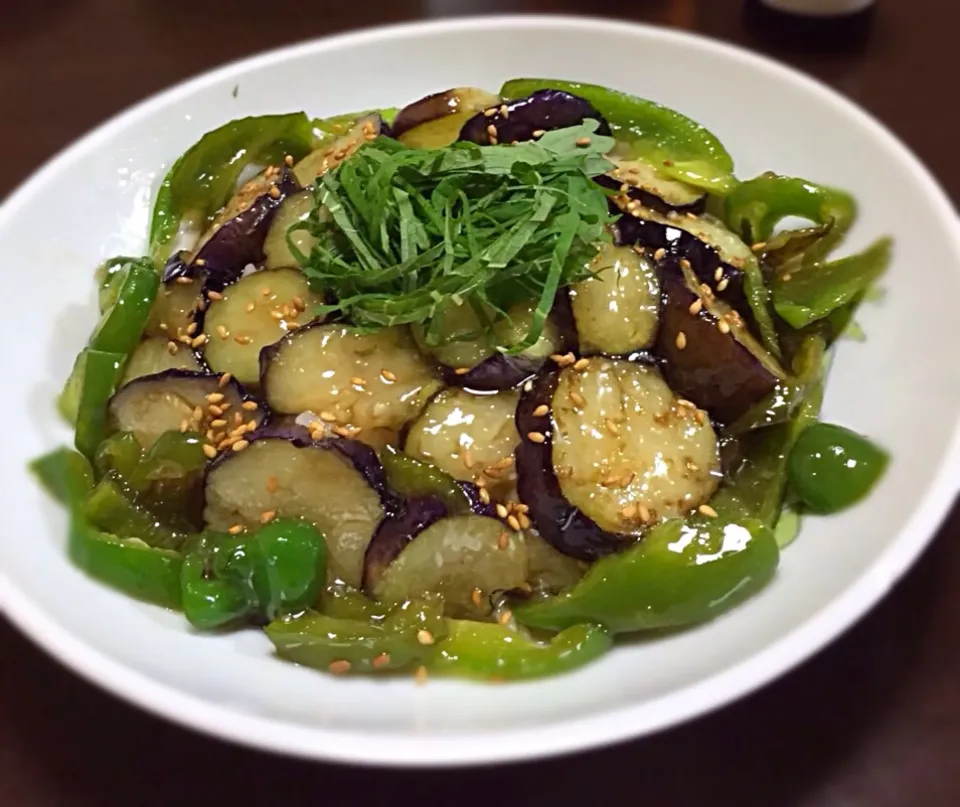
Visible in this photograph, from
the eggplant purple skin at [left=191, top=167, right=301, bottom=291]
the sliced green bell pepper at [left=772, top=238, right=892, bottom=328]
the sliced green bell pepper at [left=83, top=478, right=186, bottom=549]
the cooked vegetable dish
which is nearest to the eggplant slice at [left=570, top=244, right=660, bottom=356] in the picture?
the cooked vegetable dish

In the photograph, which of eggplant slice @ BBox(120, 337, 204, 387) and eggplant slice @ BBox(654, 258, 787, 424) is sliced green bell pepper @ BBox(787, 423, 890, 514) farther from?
eggplant slice @ BBox(120, 337, 204, 387)

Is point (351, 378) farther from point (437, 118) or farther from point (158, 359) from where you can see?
point (437, 118)

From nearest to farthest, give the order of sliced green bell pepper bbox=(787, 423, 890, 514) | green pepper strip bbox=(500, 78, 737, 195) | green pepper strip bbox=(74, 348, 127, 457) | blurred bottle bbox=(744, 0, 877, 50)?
sliced green bell pepper bbox=(787, 423, 890, 514) → green pepper strip bbox=(74, 348, 127, 457) → green pepper strip bbox=(500, 78, 737, 195) → blurred bottle bbox=(744, 0, 877, 50)

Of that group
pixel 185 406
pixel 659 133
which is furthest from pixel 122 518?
pixel 659 133

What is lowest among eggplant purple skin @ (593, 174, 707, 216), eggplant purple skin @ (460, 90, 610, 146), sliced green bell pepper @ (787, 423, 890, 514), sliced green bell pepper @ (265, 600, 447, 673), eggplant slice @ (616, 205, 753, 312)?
sliced green bell pepper @ (265, 600, 447, 673)

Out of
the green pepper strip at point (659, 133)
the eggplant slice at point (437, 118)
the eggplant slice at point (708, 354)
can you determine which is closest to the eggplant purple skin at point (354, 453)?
the eggplant slice at point (708, 354)
